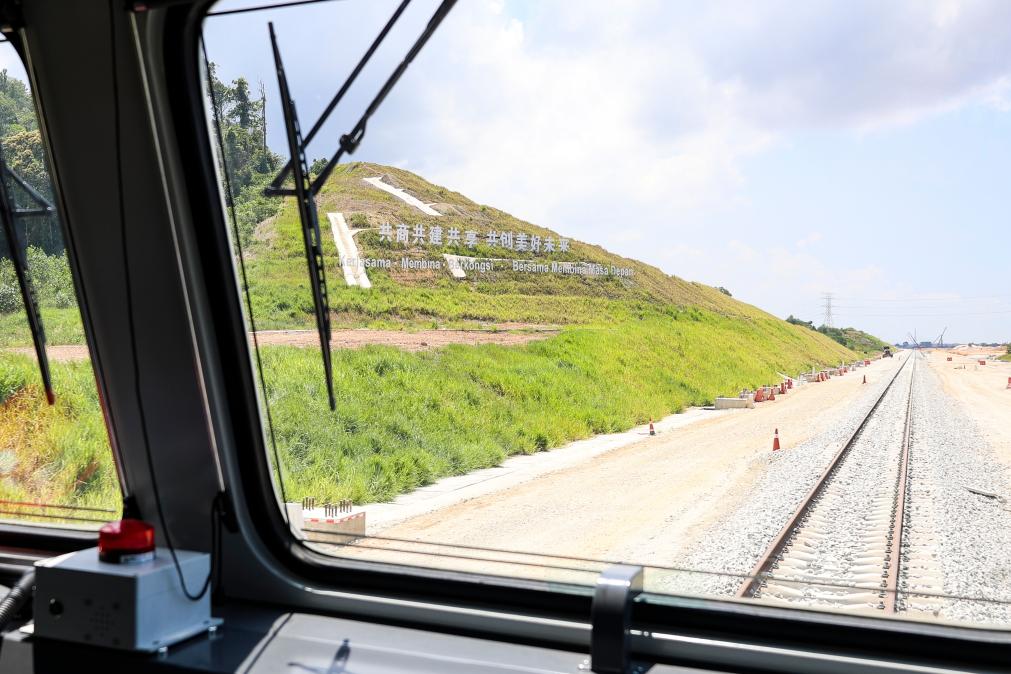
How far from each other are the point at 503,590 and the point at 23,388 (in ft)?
5.35

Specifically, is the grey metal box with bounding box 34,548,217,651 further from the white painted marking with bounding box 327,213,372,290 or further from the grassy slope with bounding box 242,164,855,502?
the white painted marking with bounding box 327,213,372,290

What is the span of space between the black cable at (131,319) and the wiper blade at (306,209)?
14.6 inches

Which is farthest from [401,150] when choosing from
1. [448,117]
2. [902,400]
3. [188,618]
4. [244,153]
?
[902,400]

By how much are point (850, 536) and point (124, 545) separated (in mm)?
1706

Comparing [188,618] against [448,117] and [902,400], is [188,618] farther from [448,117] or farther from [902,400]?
[902,400]

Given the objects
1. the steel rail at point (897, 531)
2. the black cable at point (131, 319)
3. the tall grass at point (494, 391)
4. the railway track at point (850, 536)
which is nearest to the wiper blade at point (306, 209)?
the tall grass at point (494, 391)

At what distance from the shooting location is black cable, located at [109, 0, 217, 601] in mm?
2104

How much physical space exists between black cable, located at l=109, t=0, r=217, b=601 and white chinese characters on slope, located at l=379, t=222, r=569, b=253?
647 mm

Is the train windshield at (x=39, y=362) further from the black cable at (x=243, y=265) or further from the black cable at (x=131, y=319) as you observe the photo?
the black cable at (x=243, y=265)

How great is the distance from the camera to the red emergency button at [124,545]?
2.12m

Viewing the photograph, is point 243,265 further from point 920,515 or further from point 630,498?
point 920,515

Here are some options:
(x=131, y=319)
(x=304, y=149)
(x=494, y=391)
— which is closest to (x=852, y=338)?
(x=494, y=391)

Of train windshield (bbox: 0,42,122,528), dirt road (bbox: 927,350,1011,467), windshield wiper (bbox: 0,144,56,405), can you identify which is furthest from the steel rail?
windshield wiper (bbox: 0,144,56,405)

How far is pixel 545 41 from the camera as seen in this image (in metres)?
2.17
